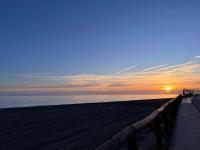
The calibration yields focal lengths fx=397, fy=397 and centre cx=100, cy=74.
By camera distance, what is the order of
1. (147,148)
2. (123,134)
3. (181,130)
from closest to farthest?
(123,134) < (147,148) < (181,130)

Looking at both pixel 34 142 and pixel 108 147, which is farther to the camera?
pixel 34 142

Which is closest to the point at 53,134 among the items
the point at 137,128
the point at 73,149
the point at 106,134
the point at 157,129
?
the point at 106,134

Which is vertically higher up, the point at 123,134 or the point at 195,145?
the point at 123,134

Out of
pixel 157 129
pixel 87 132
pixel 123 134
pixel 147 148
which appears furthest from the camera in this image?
pixel 87 132

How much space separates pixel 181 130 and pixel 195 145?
3.81m

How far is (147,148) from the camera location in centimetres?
1292

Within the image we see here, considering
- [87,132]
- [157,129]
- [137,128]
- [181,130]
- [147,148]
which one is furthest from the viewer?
[87,132]

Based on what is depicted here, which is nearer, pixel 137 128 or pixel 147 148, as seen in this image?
pixel 137 128

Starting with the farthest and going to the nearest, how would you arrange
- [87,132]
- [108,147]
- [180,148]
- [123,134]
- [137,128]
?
[87,132] < [180,148] < [137,128] < [123,134] < [108,147]

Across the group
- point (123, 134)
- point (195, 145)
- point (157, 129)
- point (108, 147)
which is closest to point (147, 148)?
point (195, 145)

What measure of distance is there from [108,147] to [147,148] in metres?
8.74

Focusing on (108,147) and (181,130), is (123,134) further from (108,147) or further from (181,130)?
(181,130)

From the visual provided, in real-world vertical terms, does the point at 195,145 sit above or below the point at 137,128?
below

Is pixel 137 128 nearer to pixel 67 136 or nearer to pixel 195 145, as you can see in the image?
pixel 195 145
